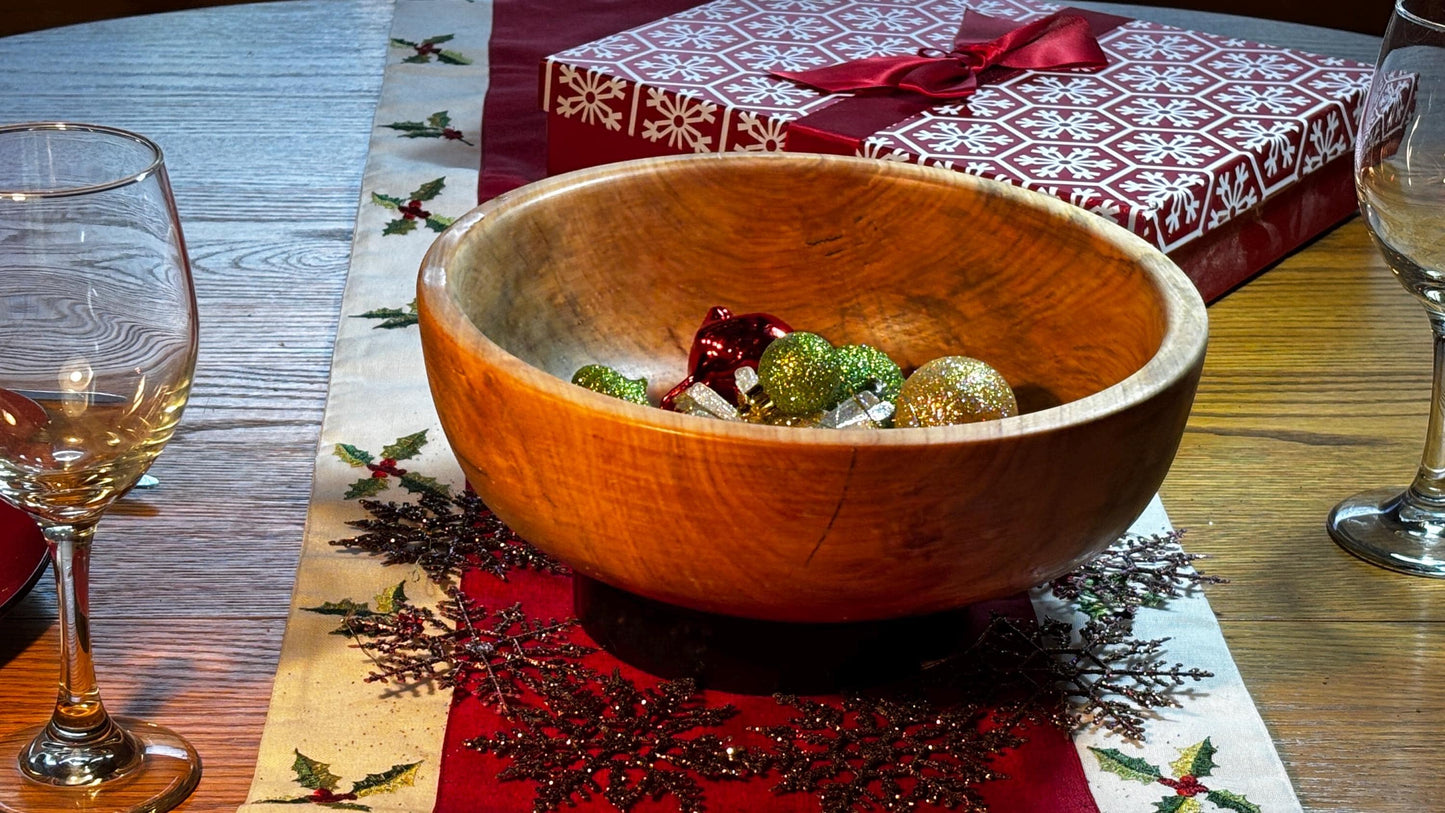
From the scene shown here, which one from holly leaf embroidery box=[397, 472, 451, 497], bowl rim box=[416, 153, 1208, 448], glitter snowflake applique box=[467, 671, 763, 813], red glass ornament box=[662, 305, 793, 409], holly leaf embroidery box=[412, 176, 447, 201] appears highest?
bowl rim box=[416, 153, 1208, 448]

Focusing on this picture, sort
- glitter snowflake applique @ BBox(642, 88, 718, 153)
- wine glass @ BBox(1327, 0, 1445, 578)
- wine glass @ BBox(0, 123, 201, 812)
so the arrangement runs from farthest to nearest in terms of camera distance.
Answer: glitter snowflake applique @ BBox(642, 88, 718, 153)
wine glass @ BBox(1327, 0, 1445, 578)
wine glass @ BBox(0, 123, 201, 812)

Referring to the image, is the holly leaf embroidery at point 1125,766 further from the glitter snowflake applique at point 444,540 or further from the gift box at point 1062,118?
the gift box at point 1062,118

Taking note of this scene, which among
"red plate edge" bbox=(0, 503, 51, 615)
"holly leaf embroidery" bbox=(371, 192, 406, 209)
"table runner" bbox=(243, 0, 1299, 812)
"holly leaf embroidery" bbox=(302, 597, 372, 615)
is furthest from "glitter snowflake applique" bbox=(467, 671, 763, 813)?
"holly leaf embroidery" bbox=(371, 192, 406, 209)

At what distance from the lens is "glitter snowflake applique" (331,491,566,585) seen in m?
0.69

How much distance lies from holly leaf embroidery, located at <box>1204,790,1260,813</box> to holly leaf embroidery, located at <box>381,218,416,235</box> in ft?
2.45

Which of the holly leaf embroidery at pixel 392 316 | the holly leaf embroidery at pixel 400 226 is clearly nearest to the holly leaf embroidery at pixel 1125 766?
the holly leaf embroidery at pixel 392 316

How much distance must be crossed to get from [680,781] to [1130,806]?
0.58 feet

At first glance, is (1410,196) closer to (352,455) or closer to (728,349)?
(728,349)

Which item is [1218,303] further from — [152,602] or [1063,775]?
[152,602]

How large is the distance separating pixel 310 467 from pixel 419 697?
0.73 ft

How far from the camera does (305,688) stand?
0.60 meters

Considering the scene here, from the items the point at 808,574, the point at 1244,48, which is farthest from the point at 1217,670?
the point at 1244,48

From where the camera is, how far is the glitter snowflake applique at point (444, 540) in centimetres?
69

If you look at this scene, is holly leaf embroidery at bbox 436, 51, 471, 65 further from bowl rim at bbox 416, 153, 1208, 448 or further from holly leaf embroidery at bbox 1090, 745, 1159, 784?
holly leaf embroidery at bbox 1090, 745, 1159, 784
